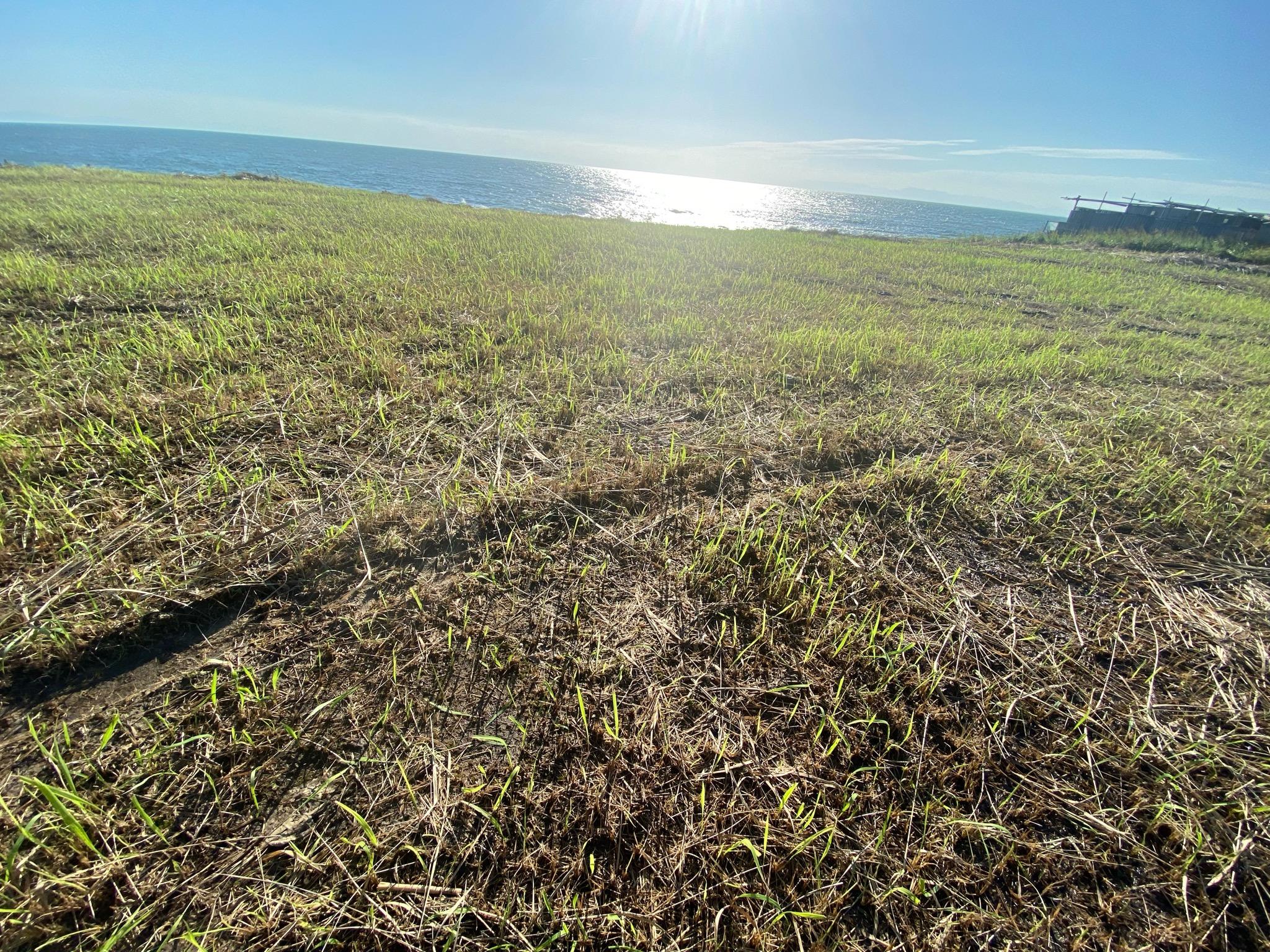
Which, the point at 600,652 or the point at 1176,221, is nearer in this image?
the point at 600,652

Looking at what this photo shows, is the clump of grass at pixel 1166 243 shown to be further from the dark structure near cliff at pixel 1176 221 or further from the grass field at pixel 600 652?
the grass field at pixel 600 652

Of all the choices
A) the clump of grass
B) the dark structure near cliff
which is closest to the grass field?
the clump of grass

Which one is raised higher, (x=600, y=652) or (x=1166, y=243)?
(x=1166, y=243)

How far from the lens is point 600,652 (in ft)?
5.84

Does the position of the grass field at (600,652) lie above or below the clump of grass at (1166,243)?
below

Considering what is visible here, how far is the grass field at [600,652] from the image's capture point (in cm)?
121

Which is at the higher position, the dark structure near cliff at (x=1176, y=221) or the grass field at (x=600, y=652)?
the dark structure near cliff at (x=1176, y=221)

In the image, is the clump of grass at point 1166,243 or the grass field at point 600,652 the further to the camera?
the clump of grass at point 1166,243

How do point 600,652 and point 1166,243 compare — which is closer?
point 600,652

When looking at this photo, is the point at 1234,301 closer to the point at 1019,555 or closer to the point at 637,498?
the point at 1019,555

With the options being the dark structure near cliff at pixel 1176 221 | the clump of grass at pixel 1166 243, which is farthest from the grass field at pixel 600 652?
the dark structure near cliff at pixel 1176 221

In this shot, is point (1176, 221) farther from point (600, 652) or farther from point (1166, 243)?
point (600, 652)

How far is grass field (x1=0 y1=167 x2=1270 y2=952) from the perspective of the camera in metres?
1.21

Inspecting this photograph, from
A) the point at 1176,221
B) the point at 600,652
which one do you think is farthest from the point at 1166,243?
the point at 600,652
